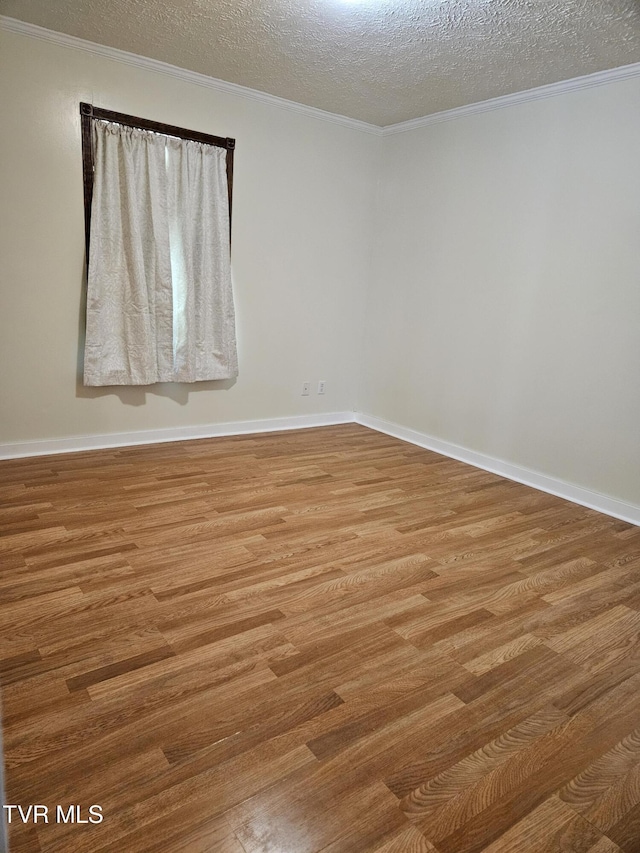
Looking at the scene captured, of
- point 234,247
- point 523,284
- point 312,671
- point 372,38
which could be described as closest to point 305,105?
point 234,247

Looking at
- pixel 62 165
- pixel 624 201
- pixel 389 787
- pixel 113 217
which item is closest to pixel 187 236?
pixel 113 217

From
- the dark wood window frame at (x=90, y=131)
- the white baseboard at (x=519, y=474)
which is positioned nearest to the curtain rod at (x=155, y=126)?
the dark wood window frame at (x=90, y=131)

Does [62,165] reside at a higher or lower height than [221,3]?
lower

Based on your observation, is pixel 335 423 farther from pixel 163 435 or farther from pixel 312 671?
pixel 312 671

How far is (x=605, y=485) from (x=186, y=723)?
A: 9.40 feet

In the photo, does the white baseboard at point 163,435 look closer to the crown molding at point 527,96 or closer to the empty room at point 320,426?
the empty room at point 320,426

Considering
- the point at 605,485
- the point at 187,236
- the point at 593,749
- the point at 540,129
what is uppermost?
the point at 540,129

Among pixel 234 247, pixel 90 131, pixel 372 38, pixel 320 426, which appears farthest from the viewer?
pixel 320 426

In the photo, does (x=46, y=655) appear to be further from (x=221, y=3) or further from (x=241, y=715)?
(x=221, y=3)

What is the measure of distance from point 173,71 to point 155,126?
1.20ft

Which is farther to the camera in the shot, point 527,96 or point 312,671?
point 527,96

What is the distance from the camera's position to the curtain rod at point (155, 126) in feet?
11.2

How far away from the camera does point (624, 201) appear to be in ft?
10.6

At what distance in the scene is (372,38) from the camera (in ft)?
9.62
